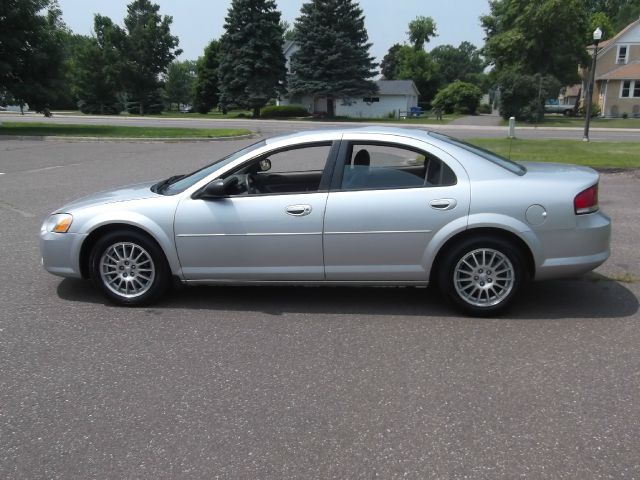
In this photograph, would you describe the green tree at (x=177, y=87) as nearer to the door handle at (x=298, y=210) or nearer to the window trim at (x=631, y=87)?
the window trim at (x=631, y=87)

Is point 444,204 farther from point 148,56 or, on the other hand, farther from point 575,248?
point 148,56

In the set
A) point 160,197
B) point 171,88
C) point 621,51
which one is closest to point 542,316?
point 160,197

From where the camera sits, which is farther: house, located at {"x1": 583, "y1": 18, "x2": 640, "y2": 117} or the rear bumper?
house, located at {"x1": 583, "y1": 18, "x2": 640, "y2": 117}

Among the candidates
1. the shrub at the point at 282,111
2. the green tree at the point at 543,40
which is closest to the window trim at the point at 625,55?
the green tree at the point at 543,40

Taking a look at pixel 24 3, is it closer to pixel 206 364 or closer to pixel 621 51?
pixel 206 364

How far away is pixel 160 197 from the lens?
497cm

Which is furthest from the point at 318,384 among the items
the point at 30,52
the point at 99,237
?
the point at 30,52

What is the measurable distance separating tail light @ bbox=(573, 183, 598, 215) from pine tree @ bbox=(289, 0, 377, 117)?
45.6 m

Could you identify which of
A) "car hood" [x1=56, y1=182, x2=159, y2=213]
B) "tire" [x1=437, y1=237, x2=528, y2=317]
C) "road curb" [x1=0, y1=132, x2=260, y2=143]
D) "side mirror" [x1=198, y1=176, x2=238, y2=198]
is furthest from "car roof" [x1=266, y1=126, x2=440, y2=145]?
"road curb" [x1=0, y1=132, x2=260, y2=143]

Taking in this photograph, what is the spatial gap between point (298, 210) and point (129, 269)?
1.60m

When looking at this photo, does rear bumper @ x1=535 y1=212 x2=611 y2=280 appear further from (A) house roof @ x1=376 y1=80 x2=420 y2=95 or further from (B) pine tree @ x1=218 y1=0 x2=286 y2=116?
(A) house roof @ x1=376 y1=80 x2=420 y2=95

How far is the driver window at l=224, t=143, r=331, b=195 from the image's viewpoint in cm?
495

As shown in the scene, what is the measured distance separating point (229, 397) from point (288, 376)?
0.43 metres

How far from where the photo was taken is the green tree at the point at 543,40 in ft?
162
